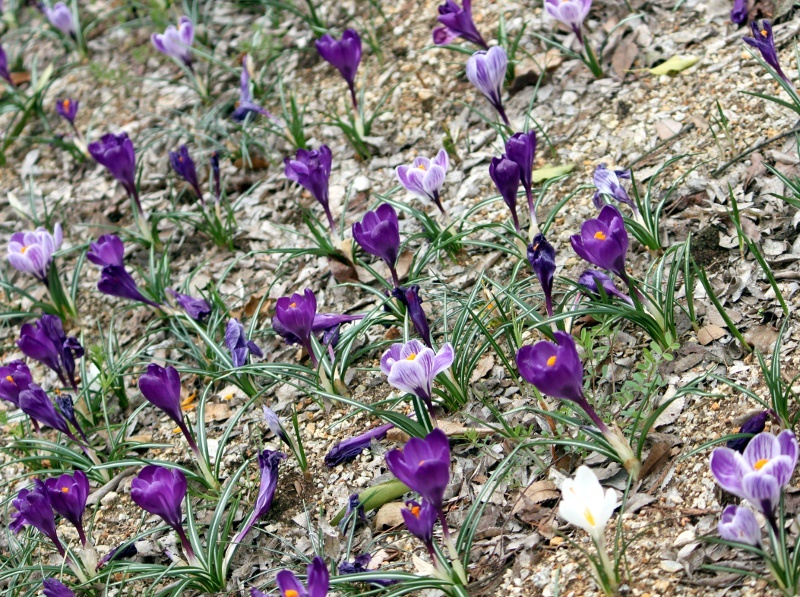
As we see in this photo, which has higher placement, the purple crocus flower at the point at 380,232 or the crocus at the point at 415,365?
the purple crocus flower at the point at 380,232

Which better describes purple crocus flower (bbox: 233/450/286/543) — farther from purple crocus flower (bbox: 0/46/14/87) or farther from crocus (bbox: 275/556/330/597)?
purple crocus flower (bbox: 0/46/14/87)

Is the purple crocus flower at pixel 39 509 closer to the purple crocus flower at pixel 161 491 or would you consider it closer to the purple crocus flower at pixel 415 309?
the purple crocus flower at pixel 161 491

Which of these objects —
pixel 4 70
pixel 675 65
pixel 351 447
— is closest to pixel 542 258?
pixel 351 447

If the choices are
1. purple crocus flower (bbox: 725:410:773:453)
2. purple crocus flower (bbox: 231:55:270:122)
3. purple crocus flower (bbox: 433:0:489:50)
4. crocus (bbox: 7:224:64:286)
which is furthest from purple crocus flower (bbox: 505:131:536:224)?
crocus (bbox: 7:224:64:286)

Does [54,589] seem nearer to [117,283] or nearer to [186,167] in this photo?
[117,283]

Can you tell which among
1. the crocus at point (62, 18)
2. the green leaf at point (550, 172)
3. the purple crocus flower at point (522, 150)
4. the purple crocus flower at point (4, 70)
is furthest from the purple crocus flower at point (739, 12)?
the purple crocus flower at point (4, 70)

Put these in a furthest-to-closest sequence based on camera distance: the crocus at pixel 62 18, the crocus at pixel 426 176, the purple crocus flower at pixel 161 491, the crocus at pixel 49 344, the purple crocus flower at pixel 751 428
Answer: the crocus at pixel 62 18 → the crocus at pixel 49 344 → the crocus at pixel 426 176 → the purple crocus flower at pixel 161 491 → the purple crocus flower at pixel 751 428
